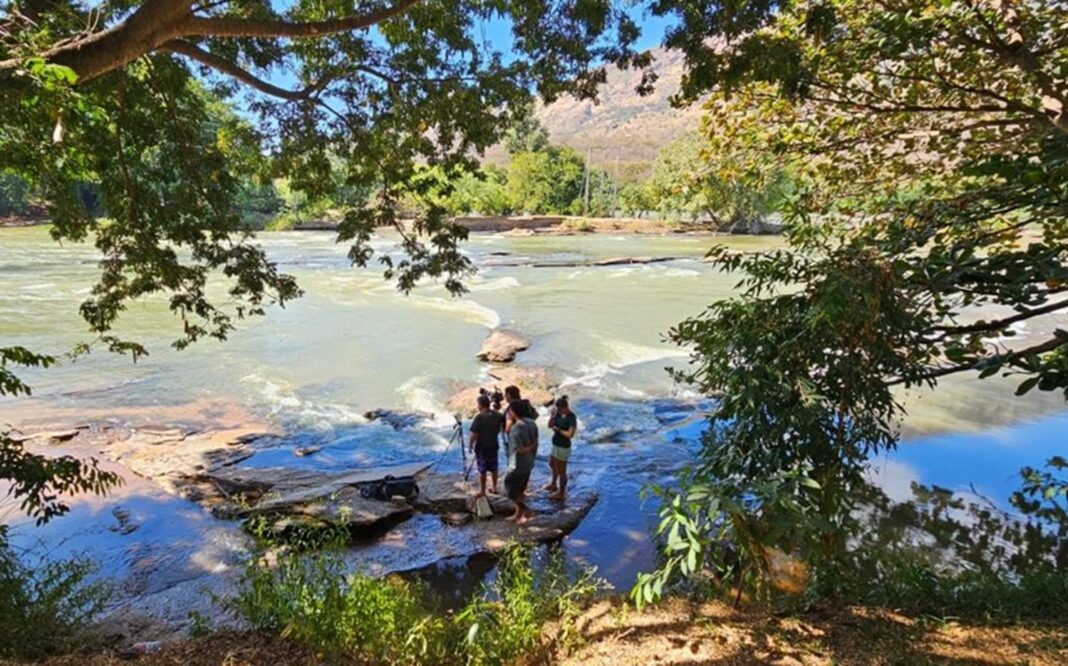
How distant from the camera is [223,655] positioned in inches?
167

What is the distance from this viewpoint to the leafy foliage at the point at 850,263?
3252 mm

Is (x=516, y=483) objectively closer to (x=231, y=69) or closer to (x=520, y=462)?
(x=520, y=462)

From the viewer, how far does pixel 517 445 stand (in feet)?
24.7

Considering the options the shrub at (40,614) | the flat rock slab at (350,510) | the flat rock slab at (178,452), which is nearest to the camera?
the shrub at (40,614)


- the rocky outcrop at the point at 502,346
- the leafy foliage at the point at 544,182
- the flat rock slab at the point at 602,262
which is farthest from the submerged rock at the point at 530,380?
the leafy foliage at the point at 544,182

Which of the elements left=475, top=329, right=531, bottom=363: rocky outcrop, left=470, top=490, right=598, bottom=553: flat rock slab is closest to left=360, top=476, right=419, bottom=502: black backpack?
left=470, top=490, right=598, bottom=553: flat rock slab

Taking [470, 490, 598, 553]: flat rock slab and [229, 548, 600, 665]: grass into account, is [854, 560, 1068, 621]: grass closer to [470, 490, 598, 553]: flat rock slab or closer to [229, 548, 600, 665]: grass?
[229, 548, 600, 665]: grass

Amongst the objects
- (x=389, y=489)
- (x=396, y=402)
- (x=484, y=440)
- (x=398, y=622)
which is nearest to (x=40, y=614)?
(x=398, y=622)

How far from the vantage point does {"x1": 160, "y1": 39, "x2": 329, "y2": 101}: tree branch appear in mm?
5523

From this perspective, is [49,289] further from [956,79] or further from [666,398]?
[956,79]

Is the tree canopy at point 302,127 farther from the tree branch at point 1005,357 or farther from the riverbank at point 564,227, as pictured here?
the riverbank at point 564,227

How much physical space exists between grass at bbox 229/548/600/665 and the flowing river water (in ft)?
5.81

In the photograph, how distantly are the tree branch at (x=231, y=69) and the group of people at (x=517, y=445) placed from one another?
422 centimetres

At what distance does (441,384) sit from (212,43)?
8.07 metres
